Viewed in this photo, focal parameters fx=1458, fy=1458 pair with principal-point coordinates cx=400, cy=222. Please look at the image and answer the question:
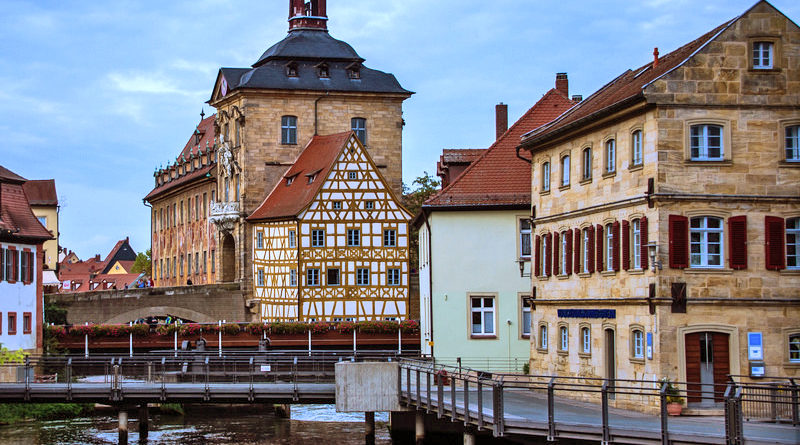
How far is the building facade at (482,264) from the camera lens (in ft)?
148

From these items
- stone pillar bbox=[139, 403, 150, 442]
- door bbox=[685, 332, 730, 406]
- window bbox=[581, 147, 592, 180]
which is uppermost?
window bbox=[581, 147, 592, 180]

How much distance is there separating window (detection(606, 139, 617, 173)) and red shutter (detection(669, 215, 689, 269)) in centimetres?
307

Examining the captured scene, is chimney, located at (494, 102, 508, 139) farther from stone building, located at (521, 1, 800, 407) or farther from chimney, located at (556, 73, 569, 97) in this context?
stone building, located at (521, 1, 800, 407)

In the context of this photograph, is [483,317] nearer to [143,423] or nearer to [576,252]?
[576,252]

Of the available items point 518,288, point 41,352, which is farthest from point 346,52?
point 518,288

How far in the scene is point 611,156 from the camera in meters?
34.2

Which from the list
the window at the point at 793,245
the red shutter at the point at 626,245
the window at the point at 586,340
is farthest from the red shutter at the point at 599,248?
the window at the point at 793,245

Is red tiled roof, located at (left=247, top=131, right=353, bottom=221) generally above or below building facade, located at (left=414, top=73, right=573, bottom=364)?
above

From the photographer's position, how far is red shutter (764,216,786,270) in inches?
1212

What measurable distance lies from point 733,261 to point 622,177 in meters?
3.53

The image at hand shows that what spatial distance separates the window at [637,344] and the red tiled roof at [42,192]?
195 feet

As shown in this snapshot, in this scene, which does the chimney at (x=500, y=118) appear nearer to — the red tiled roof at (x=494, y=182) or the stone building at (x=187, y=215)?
the red tiled roof at (x=494, y=182)

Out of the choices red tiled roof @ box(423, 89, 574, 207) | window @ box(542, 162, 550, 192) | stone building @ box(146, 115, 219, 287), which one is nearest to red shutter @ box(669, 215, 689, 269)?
window @ box(542, 162, 550, 192)

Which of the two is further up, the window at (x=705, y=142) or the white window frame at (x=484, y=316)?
the window at (x=705, y=142)
